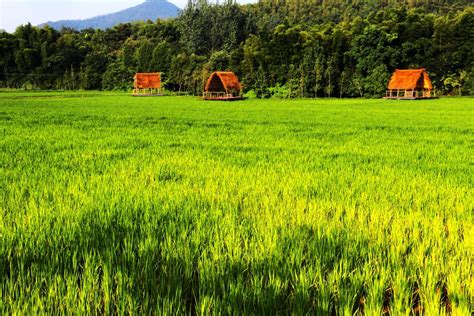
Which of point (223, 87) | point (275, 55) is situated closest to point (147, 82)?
point (223, 87)

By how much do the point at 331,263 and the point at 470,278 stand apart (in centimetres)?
78

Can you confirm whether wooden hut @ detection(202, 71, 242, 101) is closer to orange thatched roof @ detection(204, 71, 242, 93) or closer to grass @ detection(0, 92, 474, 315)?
orange thatched roof @ detection(204, 71, 242, 93)

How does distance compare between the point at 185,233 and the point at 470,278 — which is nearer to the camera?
the point at 470,278

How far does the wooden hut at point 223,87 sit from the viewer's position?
142ft

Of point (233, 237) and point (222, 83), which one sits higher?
point (222, 83)

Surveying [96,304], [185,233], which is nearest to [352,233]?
[185,233]

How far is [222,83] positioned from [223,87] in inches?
60.7

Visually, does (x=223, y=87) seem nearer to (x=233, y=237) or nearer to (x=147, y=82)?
(x=147, y=82)

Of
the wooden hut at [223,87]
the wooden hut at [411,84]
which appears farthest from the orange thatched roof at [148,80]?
the wooden hut at [411,84]

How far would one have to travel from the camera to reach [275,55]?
54875mm

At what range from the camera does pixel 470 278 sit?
222 centimetres

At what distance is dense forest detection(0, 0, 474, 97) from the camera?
46.5 m

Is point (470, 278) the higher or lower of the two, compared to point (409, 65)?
lower

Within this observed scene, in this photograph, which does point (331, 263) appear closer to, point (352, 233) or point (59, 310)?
point (352, 233)
